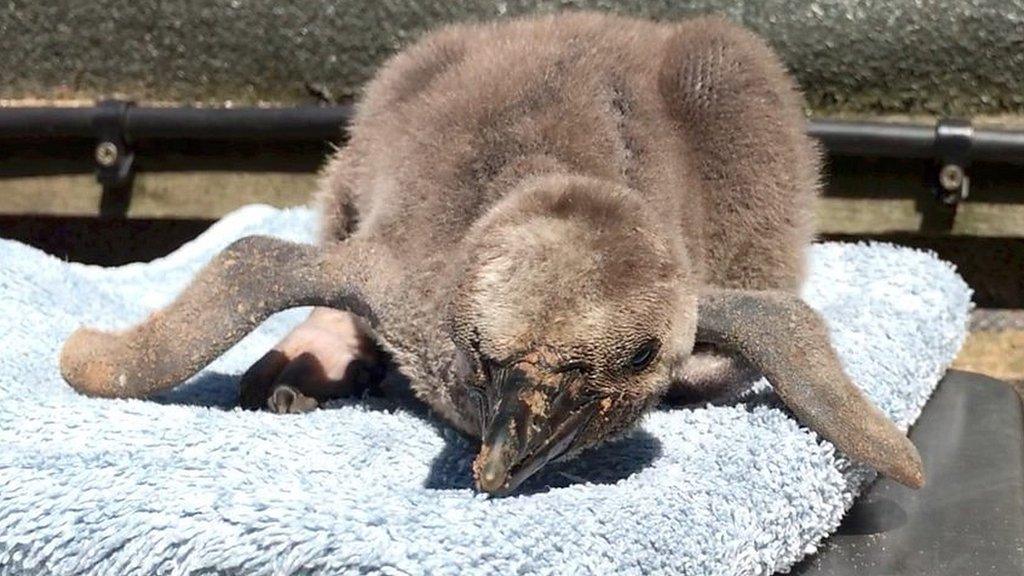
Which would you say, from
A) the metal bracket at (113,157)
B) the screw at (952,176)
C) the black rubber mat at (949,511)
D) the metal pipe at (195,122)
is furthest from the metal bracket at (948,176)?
the metal bracket at (113,157)

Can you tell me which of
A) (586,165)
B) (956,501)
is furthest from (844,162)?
(586,165)

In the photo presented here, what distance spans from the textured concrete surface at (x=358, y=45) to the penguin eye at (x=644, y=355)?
1.06 metres

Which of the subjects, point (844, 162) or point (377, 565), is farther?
point (844, 162)

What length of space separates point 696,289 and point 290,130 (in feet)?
3.38

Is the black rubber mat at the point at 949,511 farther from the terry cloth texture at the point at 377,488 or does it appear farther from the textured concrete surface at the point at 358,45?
the textured concrete surface at the point at 358,45

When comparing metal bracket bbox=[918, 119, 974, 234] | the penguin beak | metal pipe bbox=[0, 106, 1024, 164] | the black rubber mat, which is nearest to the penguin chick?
the penguin beak

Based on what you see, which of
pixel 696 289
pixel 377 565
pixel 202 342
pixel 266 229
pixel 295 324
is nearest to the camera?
pixel 377 565

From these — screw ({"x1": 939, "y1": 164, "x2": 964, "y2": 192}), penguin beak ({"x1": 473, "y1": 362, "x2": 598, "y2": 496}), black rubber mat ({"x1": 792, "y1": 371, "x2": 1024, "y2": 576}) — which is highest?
penguin beak ({"x1": 473, "y1": 362, "x2": 598, "y2": 496})

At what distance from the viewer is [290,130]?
6.47ft

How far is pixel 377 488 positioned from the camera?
3.38ft

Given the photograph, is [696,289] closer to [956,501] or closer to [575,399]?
[575,399]

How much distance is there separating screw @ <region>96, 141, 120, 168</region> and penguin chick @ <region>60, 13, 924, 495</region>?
1.92ft

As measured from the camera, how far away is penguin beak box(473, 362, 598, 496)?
94cm

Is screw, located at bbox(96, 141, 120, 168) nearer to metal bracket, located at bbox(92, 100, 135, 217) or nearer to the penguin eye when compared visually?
metal bracket, located at bbox(92, 100, 135, 217)
